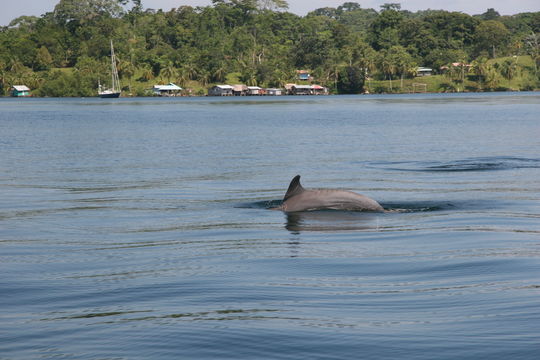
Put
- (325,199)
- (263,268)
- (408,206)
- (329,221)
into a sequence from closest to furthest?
(263,268) → (329,221) → (325,199) → (408,206)

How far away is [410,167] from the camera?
1240 inches

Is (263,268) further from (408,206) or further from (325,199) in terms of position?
(408,206)

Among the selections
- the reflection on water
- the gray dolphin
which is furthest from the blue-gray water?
the gray dolphin

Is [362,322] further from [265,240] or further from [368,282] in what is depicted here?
[265,240]

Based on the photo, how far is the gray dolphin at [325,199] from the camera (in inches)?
646

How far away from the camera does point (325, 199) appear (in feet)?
53.8

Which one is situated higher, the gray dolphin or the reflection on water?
the gray dolphin

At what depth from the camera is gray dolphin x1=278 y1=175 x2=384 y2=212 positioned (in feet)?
53.8

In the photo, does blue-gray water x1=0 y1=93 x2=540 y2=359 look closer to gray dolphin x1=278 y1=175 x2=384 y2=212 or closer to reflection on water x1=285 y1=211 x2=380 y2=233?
reflection on water x1=285 y1=211 x2=380 y2=233

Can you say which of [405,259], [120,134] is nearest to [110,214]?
[405,259]

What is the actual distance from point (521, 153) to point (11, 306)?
106ft

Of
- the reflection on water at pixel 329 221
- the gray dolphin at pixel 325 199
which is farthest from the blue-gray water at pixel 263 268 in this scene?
the gray dolphin at pixel 325 199

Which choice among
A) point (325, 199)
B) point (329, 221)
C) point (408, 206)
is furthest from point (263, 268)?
point (408, 206)

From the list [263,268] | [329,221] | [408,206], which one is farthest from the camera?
[408,206]
